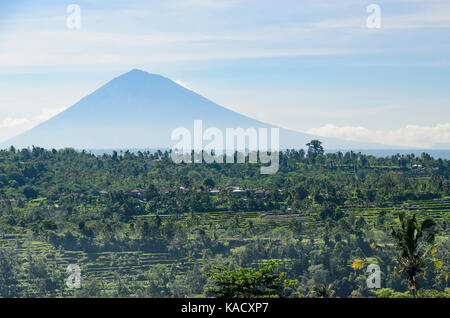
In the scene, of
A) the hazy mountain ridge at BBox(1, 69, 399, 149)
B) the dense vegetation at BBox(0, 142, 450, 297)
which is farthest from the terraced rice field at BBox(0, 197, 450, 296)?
the hazy mountain ridge at BBox(1, 69, 399, 149)

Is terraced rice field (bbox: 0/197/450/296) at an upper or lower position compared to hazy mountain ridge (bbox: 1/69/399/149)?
lower

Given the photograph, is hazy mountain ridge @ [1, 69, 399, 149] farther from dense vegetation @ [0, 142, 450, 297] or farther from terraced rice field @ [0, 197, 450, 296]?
terraced rice field @ [0, 197, 450, 296]

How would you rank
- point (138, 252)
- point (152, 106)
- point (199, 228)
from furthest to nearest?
point (152, 106)
point (199, 228)
point (138, 252)

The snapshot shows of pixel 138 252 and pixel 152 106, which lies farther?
pixel 152 106

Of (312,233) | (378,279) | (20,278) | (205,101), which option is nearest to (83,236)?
(20,278)

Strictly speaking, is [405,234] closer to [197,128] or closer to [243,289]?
[243,289]

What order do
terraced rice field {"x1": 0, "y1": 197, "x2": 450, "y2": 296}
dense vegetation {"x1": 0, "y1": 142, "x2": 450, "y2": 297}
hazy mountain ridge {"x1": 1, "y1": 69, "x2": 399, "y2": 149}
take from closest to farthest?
dense vegetation {"x1": 0, "y1": 142, "x2": 450, "y2": 297}
terraced rice field {"x1": 0, "y1": 197, "x2": 450, "y2": 296}
hazy mountain ridge {"x1": 1, "y1": 69, "x2": 399, "y2": 149}

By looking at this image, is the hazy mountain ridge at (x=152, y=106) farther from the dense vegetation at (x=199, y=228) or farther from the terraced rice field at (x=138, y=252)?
the terraced rice field at (x=138, y=252)

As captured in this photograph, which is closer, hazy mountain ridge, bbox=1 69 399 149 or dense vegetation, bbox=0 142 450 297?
dense vegetation, bbox=0 142 450 297

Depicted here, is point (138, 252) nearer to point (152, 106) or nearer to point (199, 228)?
point (199, 228)

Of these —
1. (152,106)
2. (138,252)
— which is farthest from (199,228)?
(152,106)
